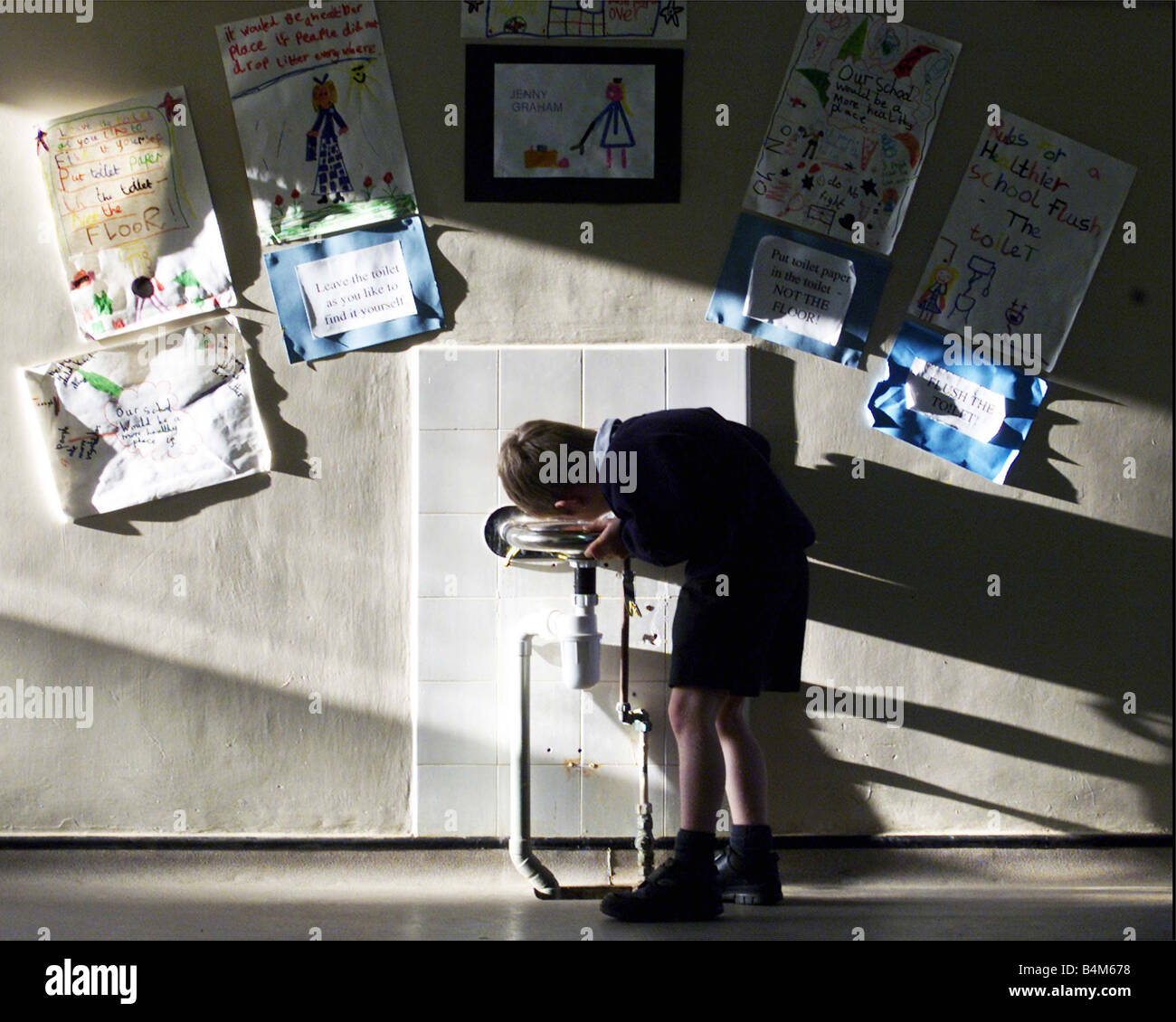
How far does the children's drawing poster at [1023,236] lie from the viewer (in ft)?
8.01

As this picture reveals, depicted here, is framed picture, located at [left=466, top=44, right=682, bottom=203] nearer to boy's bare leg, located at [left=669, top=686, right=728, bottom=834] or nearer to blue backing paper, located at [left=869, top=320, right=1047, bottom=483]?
blue backing paper, located at [left=869, top=320, right=1047, bottom=483]

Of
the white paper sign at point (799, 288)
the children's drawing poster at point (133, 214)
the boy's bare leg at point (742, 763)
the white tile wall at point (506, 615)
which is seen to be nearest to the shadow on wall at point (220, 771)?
the white tile wall at point (506, 615)

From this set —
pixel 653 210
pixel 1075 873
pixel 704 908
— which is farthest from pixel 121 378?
pixel 1075 873

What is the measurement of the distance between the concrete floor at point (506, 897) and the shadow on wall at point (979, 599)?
142mm

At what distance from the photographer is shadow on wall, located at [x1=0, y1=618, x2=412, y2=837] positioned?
2.48 metres

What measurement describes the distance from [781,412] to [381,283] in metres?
0.91

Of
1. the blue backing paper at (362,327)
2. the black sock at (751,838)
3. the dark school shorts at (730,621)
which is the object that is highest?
the blue backing paper at (362,327)

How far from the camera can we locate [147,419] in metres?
2.49

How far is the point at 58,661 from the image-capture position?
2.49m

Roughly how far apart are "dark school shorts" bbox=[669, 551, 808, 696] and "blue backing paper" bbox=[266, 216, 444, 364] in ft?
2.69

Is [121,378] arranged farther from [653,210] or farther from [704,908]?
[704,908]

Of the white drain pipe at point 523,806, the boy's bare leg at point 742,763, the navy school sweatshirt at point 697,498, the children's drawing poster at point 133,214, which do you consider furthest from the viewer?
the children's drawing poster at point 133,214

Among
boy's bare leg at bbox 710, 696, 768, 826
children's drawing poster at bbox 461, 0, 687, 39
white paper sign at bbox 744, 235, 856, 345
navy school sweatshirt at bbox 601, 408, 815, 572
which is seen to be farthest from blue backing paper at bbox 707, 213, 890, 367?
boy's bare leg at bbox 710, 696, 768, 826

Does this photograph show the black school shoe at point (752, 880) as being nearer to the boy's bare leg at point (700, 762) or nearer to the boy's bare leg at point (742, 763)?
the boy's bare leg at point (742, 763)
